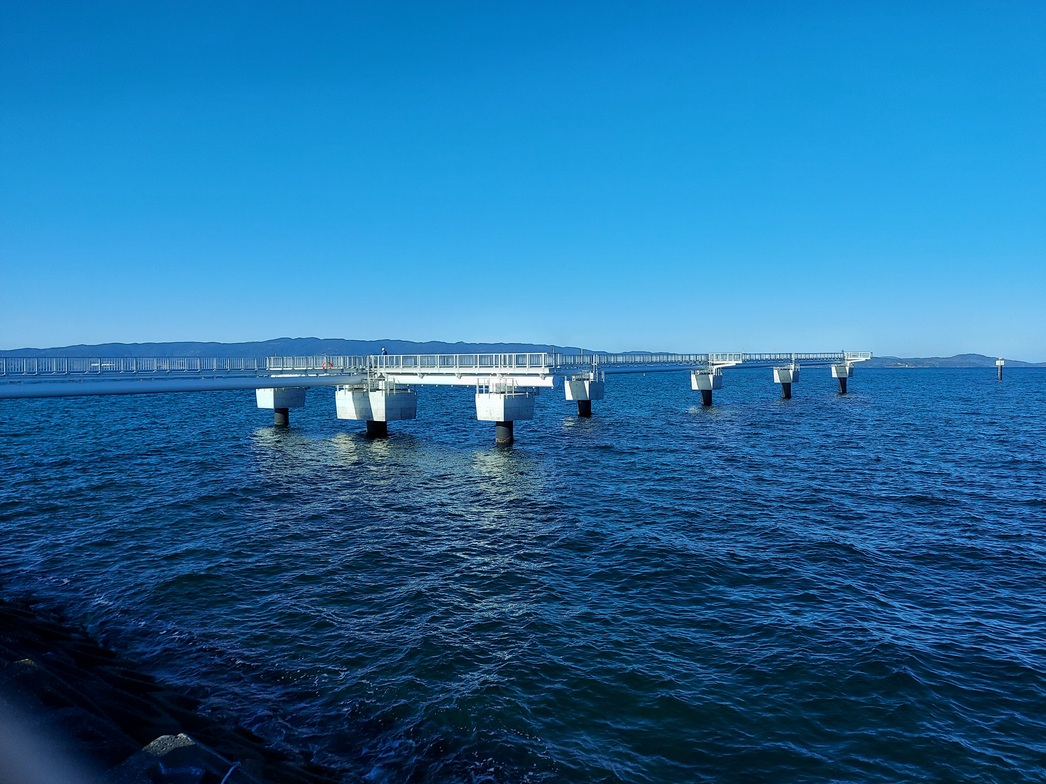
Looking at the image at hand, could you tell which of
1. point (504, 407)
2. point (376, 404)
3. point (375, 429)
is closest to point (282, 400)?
point (375, 429)

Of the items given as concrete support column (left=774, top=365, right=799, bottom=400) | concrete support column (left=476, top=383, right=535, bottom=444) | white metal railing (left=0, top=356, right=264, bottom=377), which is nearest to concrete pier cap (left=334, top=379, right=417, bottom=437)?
concrete support column (left=476, top=383, right=535, bottom=444)

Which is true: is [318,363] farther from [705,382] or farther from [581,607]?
[705,382]

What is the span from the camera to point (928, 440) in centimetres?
4788

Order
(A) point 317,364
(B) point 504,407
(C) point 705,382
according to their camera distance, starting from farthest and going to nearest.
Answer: (C) point 705,382 → (A) point 317,364 → (B) point 504,407

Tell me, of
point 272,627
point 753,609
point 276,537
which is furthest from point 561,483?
point 272,627

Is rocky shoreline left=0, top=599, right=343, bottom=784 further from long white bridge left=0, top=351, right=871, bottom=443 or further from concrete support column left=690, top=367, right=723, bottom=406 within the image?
concrete support column left=690, top=367, right=723, bottom=406

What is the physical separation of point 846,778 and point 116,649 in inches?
583

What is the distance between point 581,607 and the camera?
15602 millimetres

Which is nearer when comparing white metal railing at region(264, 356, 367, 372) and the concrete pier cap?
the concrete pier cap

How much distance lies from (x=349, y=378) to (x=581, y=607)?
37.3m

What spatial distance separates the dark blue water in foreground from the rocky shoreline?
790mm

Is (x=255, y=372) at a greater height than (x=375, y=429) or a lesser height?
greater

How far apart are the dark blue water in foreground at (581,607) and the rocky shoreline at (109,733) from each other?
0.79m

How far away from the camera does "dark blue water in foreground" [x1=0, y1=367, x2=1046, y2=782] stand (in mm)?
10312
